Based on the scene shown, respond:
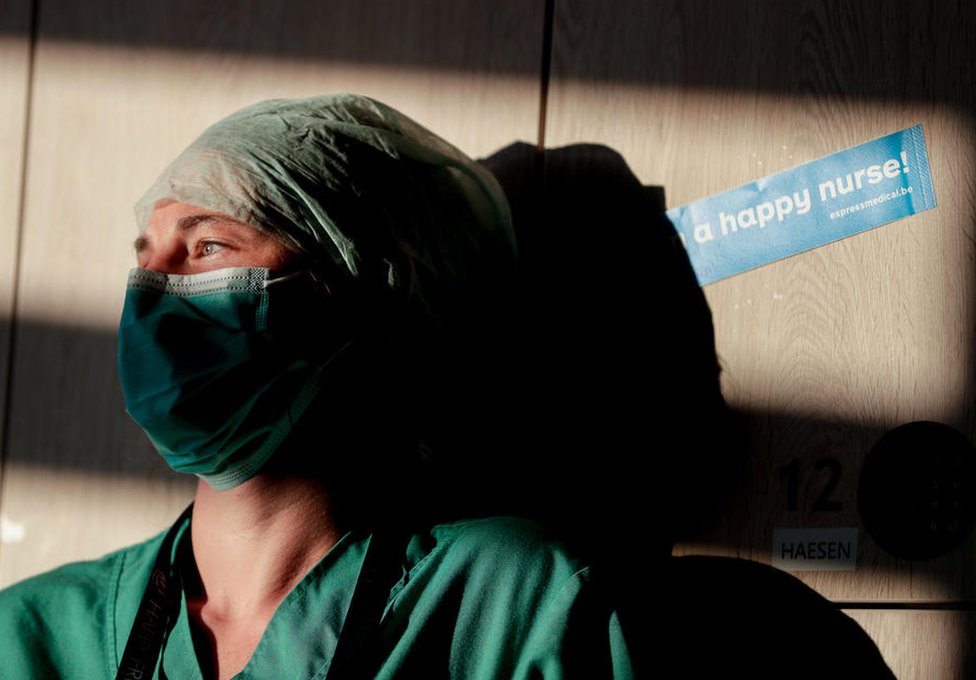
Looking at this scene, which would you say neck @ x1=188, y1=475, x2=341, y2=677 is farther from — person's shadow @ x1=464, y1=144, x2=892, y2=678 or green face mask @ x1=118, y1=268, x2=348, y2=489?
person's shadow @ x1=464, y1=144, x2=892, y2=678

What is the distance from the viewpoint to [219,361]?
115 cm

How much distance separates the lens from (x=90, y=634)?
1.28 m

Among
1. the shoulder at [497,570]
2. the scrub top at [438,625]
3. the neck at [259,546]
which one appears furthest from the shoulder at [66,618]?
the shoulder at [497,570]

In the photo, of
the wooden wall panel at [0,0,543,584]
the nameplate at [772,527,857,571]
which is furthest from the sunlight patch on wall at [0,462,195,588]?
the nameplate at [772,527,857,571]

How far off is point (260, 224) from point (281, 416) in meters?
0.27

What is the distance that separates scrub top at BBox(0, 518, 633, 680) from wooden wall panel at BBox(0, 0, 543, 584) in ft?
1.02

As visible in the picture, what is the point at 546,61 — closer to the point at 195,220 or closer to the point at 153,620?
the point at 195,220

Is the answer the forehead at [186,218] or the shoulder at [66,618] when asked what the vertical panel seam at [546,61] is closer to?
the forehead at [186,218]

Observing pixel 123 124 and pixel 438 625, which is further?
pixel 123 124

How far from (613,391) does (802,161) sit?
0.52 meters

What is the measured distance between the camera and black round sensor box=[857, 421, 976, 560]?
1.50 metres

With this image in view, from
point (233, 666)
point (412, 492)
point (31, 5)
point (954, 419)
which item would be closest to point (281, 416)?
point (412, 492)

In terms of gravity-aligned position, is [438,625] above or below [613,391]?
below

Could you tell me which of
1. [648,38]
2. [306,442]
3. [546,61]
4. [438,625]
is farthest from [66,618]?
[648,38]
